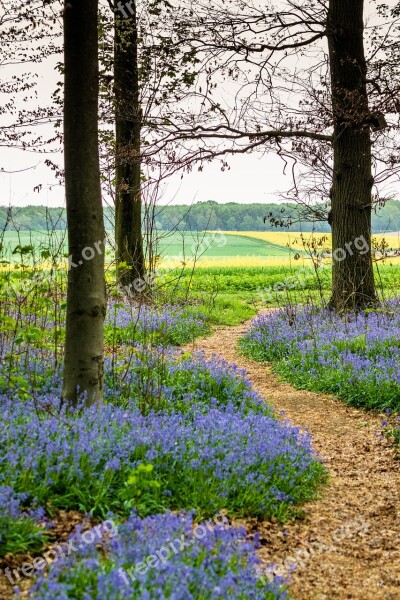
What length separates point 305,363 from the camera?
9.62m

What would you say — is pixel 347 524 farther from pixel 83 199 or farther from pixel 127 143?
pixel 127 143

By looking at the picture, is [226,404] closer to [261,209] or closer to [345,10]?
[345,10]

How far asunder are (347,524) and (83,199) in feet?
11.7

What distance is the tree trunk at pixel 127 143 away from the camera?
519 inches

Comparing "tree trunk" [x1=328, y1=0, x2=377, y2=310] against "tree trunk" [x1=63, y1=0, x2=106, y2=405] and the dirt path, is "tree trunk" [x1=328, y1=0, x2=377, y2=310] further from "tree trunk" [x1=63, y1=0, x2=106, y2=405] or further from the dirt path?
"tree trunk" [x1=63, y1=0, x2=106, y2=405]

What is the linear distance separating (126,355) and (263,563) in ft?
16.6

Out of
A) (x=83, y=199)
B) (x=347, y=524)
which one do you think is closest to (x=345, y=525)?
(x=347, y=524)

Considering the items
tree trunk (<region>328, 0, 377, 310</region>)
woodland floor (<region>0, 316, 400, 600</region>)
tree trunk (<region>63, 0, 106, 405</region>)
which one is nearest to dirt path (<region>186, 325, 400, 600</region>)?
woodland floor (<region>0, 316, 400, 600</region>)

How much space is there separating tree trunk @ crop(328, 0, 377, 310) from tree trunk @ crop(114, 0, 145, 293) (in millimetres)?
4295

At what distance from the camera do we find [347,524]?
491cm

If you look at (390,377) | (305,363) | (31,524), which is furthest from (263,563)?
(305,363)

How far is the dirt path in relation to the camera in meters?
4.06

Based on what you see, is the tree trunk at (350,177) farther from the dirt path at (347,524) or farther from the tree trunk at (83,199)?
the tree trunk at (83,199)

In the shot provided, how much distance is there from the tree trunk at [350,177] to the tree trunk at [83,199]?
8.10 metres
